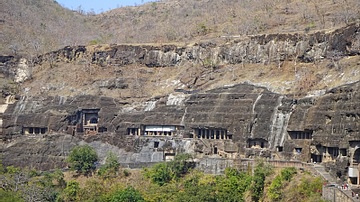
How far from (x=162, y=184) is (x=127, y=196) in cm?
646

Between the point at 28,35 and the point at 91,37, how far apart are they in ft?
44.9

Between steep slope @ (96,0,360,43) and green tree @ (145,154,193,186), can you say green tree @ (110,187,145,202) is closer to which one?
green tree @ (145,154,193,186)

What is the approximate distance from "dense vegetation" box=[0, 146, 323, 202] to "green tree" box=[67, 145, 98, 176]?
0.15 m

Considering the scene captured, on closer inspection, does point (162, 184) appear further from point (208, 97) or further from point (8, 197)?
point (8, 197)

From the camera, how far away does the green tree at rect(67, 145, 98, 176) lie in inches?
2581

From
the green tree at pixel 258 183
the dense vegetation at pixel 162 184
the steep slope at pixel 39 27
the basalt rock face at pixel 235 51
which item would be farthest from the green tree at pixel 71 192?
the steep slope at pixel 39 27

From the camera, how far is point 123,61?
84.6 metres

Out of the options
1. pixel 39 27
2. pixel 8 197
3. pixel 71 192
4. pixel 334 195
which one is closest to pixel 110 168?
pixel 71 192

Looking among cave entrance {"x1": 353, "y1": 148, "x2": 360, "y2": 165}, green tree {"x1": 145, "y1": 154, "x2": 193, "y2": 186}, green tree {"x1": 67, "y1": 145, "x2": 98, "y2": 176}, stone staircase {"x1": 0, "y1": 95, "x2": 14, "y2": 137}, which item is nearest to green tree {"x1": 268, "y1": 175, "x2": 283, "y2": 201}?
cave entrance {"x1": 353, "y1": 148, "x2": 360, "y2": 165}

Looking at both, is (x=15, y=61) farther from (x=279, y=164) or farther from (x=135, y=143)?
(x=279, y=164)

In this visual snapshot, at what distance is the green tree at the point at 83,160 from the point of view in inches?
2581

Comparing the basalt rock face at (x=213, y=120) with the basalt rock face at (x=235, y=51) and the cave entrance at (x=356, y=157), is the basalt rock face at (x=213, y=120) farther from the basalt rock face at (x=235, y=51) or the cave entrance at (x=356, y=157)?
the basalt rock face at (x=235, y=51)

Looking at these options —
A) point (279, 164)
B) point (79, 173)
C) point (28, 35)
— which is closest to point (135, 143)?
point (79, 173)

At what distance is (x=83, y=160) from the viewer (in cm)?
6575
